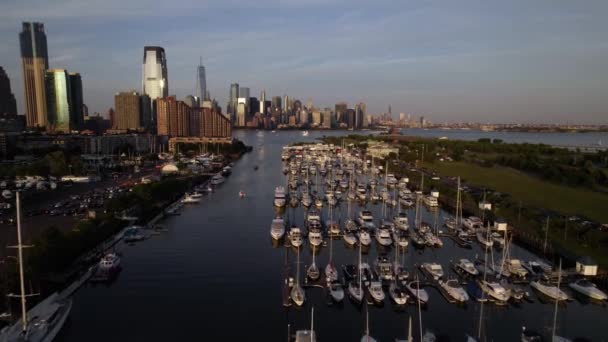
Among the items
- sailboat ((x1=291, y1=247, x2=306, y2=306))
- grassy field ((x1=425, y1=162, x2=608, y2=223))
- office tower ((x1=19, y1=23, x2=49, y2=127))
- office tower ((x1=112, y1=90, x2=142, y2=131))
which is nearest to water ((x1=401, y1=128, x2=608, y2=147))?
grassy field ((x1=425, y1=162, x2=608, y2=223))

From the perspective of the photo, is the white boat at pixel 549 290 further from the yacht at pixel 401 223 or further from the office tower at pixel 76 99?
the office tower at pixel 76 99

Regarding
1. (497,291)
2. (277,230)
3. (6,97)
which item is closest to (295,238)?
(277,230)

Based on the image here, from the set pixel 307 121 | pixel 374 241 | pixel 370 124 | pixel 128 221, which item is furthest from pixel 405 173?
pixel 370 124

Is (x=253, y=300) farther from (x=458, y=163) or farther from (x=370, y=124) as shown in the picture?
(x=370, y=124)

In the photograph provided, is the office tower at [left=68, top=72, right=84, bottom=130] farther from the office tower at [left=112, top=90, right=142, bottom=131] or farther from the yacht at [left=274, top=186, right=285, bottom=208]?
the yacht at [left=274, top=186, right=285, bottom=208]

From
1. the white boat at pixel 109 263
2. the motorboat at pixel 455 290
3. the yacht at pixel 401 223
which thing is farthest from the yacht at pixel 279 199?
the motorboat at pixel 455 290

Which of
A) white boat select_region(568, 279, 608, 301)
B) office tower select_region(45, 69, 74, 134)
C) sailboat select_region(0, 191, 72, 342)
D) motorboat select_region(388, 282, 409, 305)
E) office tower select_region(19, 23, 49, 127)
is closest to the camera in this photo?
sailboat select_region(0, 191, 72, 342)

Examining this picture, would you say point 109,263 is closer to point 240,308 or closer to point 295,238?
point 240,308
